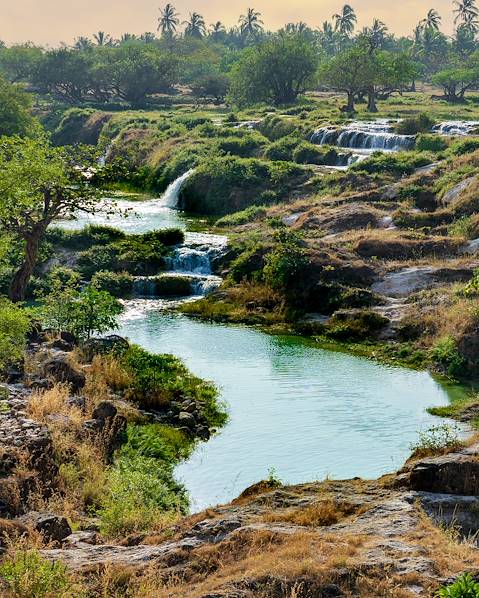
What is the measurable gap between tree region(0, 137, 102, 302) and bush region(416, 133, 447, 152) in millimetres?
38554

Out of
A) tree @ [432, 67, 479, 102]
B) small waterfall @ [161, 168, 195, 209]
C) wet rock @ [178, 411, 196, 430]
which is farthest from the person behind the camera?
tree @ [432, 67, 479, 102]

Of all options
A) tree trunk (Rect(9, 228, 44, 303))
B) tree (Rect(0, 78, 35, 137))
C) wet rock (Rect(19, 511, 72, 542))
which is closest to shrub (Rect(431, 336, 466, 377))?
tree trunk (Rect(9, 228, 44, 303))

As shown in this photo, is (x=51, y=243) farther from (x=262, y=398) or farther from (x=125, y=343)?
(x=262, y=398)

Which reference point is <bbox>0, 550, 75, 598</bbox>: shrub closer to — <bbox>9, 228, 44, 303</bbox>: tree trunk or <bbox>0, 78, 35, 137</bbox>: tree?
<bbox>9, 228, 44, 303</bbox>: tree trunk

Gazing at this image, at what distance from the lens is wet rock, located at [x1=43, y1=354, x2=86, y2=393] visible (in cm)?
2597

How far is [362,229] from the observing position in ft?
156

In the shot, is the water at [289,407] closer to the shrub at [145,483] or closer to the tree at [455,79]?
the shrub at [145,483]

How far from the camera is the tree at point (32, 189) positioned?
2864 centimetres

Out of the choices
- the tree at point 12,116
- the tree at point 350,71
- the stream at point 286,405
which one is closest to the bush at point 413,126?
the tree at point 350,71

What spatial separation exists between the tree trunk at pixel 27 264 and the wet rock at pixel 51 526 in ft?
59.8

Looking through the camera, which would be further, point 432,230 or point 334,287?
point 432,230

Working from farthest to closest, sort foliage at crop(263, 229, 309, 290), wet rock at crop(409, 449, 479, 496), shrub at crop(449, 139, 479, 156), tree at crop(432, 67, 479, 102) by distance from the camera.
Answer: tree at crop(432, 67, 479, 102) → shrub at crop(449, 139, 479, 156) → foliage at crop(263, 229, 309, 290) → wet rock at crop(409, 449, 479, 496)

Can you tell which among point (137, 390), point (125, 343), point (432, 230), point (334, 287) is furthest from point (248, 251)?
point (137, 390)

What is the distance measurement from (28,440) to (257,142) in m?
58.2
